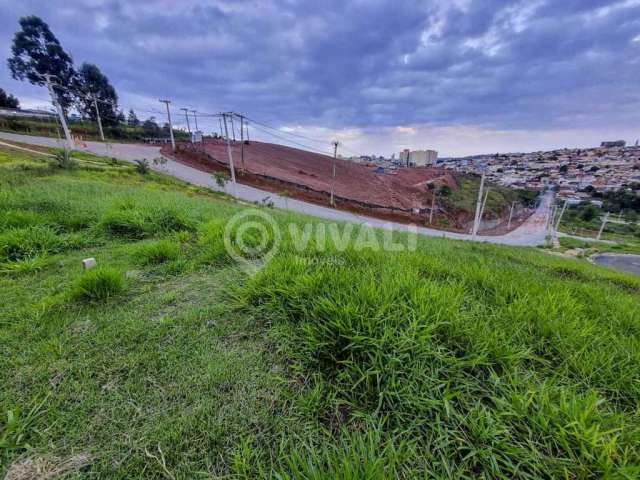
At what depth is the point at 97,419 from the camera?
1066 millimetres

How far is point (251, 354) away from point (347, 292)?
72cm

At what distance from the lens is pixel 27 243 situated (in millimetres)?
2652

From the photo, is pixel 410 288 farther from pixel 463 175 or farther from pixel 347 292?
pixel 463 175

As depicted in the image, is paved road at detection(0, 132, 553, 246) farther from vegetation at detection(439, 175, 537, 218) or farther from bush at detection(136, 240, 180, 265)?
bush at detection(136, 240, 180, 265)

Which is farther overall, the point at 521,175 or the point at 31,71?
the point at 521,175

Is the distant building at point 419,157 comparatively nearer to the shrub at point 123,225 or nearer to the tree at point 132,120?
the tree at point 132,120

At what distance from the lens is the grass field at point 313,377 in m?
0.92

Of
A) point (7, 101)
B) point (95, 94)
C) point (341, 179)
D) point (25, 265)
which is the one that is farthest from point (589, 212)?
point (7, 101)

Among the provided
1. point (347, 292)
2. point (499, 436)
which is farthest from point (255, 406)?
point (499, 436)

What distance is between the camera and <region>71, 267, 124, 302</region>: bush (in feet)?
6.06

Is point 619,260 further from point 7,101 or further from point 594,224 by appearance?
point 7,101

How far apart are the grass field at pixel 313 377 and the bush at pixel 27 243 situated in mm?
388

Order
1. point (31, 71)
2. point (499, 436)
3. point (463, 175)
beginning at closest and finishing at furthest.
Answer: point (499, 436)
point (31, 71)
point (463, 175)

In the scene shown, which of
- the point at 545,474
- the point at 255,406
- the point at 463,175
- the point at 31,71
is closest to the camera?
the point at 545,474
